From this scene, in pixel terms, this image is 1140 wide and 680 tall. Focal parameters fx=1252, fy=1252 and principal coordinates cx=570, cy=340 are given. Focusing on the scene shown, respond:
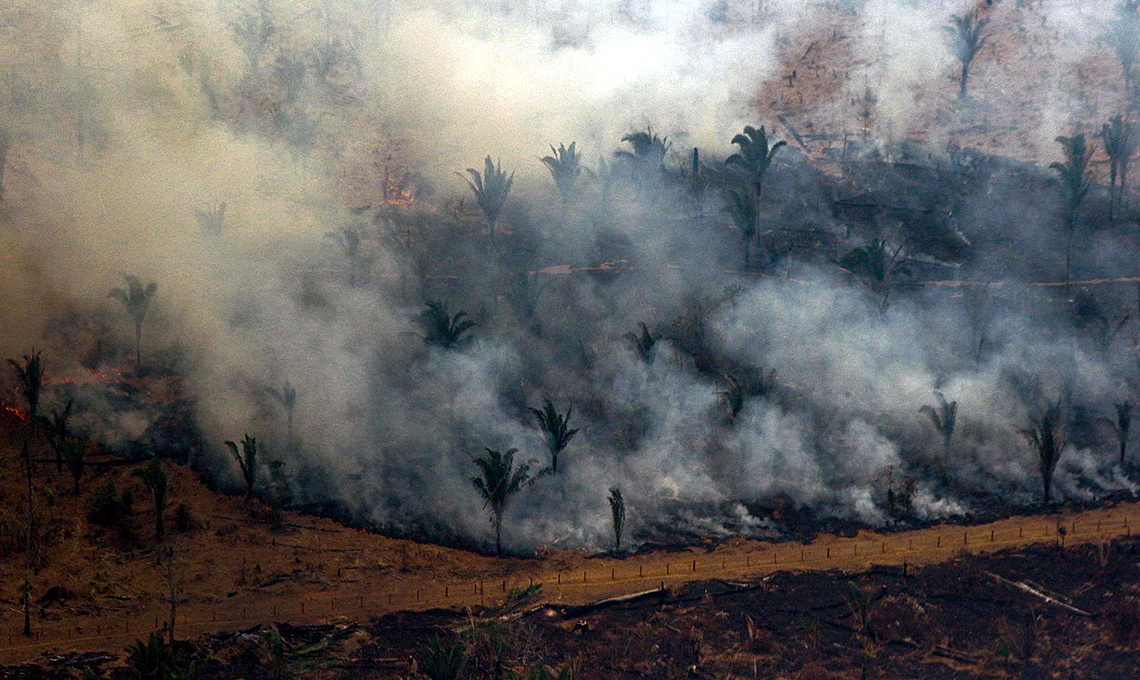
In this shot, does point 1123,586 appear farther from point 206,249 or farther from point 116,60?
point 116,60

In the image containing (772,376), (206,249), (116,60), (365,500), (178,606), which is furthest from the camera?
(116,60)

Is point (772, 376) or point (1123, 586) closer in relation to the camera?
point (1123, 586)

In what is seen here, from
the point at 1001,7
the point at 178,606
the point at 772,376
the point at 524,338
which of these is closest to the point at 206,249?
the point at 524,338

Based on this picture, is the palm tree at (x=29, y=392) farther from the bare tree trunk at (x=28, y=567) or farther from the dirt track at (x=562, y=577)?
the dirt track at (x=562, y=577)

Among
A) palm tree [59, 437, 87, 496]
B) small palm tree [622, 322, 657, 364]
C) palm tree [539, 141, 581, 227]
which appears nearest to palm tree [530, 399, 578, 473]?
small palm tree [622, 322, 657, 364]

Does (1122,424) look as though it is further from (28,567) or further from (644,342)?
(28,567)

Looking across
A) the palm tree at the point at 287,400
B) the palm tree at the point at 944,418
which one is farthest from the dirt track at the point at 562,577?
the palm tree at the point at 287,400
